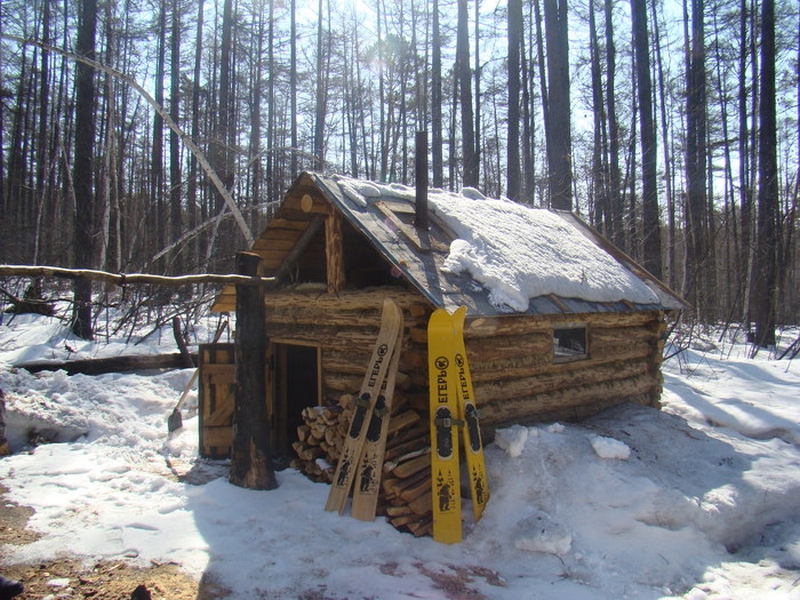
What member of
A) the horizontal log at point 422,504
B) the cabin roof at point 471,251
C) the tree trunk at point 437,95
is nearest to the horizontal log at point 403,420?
the horizontal log at point 422,504

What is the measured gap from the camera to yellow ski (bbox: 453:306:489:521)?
5445 mm

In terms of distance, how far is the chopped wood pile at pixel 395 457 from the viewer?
5.46 meters

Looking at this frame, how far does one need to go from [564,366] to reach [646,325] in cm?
256

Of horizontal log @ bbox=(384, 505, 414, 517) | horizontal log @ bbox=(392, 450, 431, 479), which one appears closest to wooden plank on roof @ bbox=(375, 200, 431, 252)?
horizontal log @ bbox=(392, 450, 431, 479)

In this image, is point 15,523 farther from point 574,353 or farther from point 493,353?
point 574,353

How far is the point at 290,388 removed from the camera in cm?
891


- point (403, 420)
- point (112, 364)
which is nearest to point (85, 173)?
point (112, 364)

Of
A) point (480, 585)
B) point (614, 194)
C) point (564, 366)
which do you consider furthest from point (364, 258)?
point (614, 194)

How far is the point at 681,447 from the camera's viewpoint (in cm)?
692

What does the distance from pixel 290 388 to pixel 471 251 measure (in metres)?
4.23

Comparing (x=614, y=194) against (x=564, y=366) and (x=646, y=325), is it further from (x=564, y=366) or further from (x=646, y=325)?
(x=564, y=366)

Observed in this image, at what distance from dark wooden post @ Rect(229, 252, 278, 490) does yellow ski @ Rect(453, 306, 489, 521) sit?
2365 millimetres

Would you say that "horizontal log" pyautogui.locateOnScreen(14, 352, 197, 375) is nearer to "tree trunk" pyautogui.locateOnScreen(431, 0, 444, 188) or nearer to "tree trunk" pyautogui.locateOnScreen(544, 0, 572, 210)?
"tree trunk" pyautogui.locateOnScreen(544, 0, 572, 210)

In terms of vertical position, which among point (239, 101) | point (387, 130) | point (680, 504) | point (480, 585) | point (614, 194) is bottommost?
point (480, 585)
